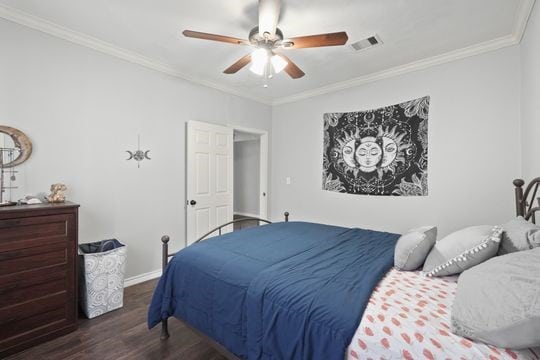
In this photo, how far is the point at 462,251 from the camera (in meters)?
1.40

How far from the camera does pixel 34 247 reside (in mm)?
1904

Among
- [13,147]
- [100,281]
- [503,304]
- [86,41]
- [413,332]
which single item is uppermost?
[86,41]

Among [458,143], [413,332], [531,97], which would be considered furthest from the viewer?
[458,143]

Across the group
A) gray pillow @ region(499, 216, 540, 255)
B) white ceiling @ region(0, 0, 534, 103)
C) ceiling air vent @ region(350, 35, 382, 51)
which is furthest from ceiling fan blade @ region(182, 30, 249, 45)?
gray pillow @ region(499, 216, 540, 255)

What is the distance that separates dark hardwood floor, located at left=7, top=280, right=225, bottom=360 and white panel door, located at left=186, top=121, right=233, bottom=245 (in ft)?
4.55

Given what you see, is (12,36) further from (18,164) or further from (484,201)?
(484,201)

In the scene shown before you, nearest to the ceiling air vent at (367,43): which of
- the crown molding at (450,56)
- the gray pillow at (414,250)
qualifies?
the crown molding at (450,56)

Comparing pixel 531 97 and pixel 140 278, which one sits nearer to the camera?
pixel 531 97

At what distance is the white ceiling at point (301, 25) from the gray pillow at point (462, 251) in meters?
1.81

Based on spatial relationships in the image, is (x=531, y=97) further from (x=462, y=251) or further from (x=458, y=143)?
(x=462, y=251)

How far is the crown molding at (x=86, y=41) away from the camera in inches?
85.4

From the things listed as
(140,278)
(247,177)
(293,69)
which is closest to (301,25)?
(293,69)

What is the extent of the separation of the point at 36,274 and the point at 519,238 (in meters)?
3.14

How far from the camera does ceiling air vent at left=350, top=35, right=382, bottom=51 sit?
2533mm
